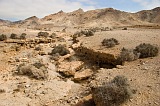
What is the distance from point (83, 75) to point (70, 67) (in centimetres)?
148

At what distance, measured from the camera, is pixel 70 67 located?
14.6m

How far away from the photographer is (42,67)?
1382 centimetres

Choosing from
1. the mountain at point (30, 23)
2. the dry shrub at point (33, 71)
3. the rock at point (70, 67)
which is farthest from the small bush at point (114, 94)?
the mountain at point (30, 23)

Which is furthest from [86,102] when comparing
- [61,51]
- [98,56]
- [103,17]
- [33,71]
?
[103,17]

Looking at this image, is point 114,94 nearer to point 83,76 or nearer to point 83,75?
point 83,76

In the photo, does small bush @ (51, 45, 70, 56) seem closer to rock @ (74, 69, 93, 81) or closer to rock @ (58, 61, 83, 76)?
rock @ (58, 61, 83, 76)

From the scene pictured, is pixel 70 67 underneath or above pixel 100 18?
underneath

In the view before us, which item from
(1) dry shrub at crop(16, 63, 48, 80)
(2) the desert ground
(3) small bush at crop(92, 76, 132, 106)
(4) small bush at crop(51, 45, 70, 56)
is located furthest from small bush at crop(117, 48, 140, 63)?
(4) small bush at crop(51, 45, 70, 56)

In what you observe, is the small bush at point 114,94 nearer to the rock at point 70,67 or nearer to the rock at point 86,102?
the rock at point 86,102

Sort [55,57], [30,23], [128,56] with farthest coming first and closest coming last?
[30,23], [55,57], [128,56]

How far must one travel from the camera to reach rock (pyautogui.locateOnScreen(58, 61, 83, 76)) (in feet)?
45.9

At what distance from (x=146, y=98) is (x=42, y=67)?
25.0 feet

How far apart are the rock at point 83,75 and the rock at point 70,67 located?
1.39ft

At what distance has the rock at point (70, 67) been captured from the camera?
14000mm
